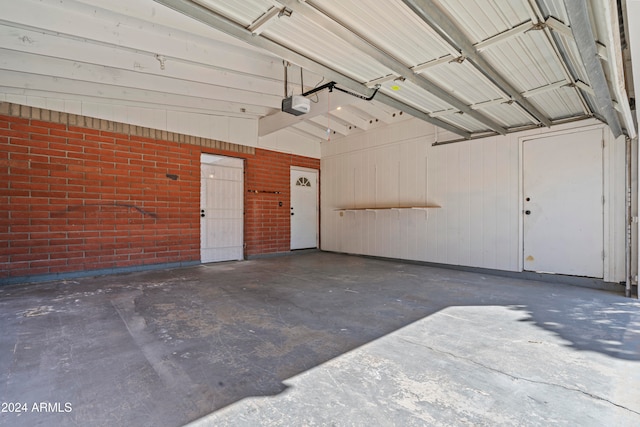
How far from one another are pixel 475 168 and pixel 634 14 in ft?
12.5

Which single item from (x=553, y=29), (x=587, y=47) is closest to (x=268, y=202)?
(x=553, y=29)

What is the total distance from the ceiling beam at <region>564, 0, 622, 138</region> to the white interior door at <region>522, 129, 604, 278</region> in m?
1.64

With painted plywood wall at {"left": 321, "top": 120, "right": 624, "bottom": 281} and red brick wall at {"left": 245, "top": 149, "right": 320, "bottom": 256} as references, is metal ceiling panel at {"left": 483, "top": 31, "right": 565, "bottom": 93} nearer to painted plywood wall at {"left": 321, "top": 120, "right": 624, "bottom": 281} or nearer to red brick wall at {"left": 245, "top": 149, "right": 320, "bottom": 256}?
painted plywood wall at {"left": 321, "top": 120, "right": 624, "bottom": 281}

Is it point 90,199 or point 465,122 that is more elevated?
point 465,122

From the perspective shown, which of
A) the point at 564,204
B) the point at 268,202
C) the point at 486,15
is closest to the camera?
the point at 486,15

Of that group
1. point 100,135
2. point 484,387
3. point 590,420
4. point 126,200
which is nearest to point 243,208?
point 126,200

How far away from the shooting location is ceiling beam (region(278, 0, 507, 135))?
2355 millimetres

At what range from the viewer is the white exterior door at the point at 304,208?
28.0 feet

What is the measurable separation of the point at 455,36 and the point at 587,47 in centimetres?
98

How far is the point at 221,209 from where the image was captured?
280 inches

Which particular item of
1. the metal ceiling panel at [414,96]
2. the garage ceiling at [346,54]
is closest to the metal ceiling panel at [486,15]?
the garage ceiling at [346,54]

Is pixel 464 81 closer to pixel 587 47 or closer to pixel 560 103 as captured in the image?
pixel 587 47

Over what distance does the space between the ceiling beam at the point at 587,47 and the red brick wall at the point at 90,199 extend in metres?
6.34

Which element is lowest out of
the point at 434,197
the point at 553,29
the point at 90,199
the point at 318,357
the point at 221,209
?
the point at 318,357
